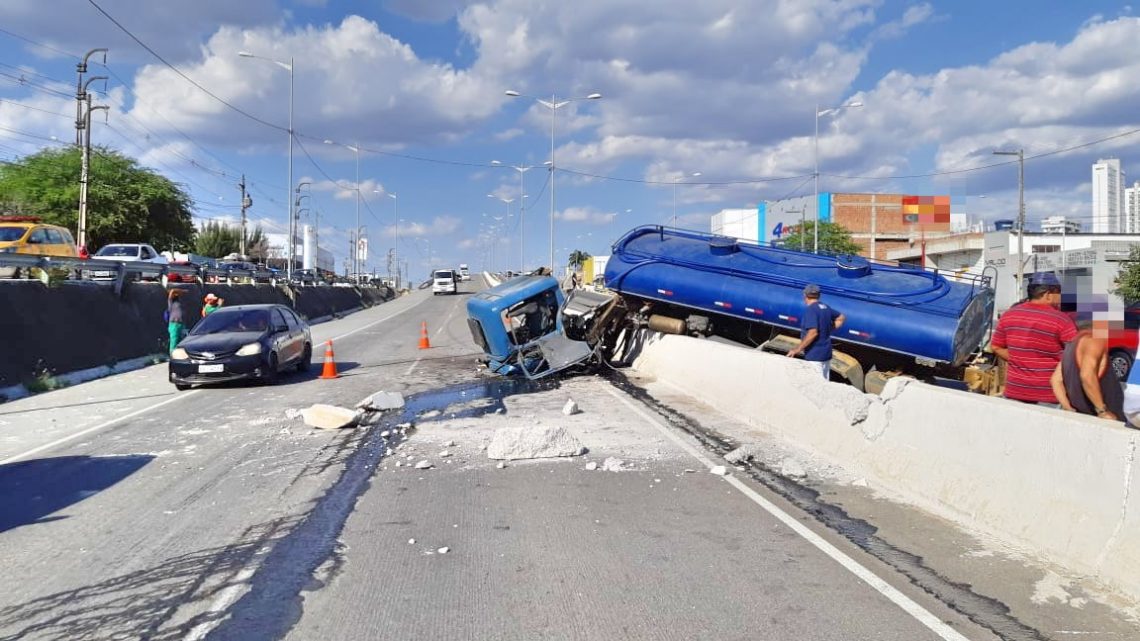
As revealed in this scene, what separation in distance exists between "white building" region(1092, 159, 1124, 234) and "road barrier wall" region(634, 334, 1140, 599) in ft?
351

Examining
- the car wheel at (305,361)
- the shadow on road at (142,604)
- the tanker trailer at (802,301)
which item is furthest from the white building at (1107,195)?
the shadow on road at (142,604)

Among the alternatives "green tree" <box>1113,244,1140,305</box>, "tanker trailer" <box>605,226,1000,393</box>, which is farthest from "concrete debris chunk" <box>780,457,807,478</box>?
"green tree" <box>1113,244,1140,305</box>

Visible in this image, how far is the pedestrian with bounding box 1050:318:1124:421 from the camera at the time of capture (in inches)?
231

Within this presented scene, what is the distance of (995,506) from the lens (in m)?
6.18

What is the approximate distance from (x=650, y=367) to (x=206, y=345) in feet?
27.8

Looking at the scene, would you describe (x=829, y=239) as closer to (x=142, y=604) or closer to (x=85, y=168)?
(x=85, y=168)

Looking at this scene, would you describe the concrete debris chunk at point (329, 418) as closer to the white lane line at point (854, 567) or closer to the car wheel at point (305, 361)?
the white lane line at point (854, 567)

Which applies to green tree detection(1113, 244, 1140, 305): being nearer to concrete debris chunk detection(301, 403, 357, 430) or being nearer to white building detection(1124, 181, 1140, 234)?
concrete debris chunk detection(301, 403, 357, 430)

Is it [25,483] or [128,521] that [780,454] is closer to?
[128,521]

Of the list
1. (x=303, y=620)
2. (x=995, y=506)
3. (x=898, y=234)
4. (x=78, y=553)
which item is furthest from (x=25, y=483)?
(x=898, y=234)

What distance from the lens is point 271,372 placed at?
1527cm

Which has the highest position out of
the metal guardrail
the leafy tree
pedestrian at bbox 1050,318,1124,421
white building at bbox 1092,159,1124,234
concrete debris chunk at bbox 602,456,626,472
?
white building at bbox 1092,159,1124,234

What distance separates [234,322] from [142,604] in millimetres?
11970

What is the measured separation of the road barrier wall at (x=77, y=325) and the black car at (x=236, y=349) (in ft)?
8.92
